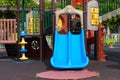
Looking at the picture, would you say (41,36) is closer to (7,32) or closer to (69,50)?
(7,32)

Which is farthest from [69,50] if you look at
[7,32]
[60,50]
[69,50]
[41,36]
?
[7,32]

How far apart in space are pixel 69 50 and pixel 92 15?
327 cm

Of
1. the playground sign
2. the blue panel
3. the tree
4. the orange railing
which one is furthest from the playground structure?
the tree

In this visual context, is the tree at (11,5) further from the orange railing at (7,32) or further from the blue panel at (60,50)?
the blue panel at (60,50)

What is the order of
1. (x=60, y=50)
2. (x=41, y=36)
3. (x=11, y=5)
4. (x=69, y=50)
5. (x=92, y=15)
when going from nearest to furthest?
(x=69, y=50) < (x=60, y=50) < (x=92, y=15) < (x=41, y=36) < (x=11, y=5)

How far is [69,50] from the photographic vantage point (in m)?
9.73

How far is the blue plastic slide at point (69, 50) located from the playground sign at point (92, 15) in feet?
8.76

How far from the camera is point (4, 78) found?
8.67 metres

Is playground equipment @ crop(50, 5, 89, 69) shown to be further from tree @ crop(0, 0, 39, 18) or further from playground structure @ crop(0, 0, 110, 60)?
tree @ crop(0, 0, 39, 18)

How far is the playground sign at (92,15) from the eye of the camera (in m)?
12.6

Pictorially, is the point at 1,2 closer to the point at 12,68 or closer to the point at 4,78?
the point at 12,68

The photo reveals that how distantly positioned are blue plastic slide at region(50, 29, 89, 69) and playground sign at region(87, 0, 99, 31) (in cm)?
267

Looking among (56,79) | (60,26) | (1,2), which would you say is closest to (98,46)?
(60,26)

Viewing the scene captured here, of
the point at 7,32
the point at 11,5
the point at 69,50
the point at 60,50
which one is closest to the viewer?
the point at 69,50
